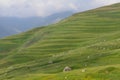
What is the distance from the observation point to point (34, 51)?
189m

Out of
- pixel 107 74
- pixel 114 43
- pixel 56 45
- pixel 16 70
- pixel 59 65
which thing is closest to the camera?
pixel 107 74

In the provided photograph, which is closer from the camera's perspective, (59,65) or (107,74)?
(107,74)

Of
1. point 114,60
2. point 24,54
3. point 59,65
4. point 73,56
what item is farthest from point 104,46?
point 24,54

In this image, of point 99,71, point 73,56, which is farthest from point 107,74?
point 73,56

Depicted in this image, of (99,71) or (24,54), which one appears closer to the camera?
(99,71)

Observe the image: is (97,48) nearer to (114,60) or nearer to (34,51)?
(114,60)

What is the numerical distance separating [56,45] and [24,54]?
20700 mm

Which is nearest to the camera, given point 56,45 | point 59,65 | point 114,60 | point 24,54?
point 114,60

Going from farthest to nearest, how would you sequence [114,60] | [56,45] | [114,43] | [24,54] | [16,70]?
[56,45] < [24,54] < [114,43] < [16,70] < [114,60]

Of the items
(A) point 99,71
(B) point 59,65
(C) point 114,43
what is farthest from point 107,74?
(C) point 114,43

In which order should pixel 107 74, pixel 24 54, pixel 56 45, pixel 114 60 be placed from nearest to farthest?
pixel 107 74 → pixel 114 60 → pixel 24 54 → pixel 56 45

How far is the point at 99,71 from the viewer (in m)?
81.1

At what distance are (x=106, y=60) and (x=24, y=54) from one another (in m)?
80.5

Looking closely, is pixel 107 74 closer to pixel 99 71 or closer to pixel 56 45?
pixel 99 71
